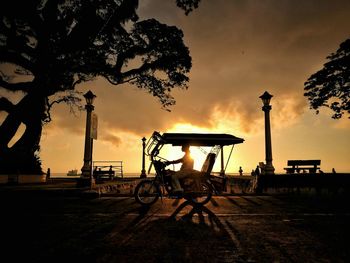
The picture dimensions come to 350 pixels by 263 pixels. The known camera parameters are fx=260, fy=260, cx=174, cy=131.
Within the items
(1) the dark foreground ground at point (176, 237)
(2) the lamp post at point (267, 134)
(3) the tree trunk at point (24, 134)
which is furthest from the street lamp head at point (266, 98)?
(3) the tree trunk at point (24, 134)

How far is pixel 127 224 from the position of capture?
4.75 m

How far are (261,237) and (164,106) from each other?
16820mm

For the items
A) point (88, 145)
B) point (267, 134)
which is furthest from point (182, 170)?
point (267, 134)

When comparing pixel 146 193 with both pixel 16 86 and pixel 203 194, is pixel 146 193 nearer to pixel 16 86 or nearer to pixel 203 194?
pixel 203 194

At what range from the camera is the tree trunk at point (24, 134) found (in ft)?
46.9

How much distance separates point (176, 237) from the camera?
3812 millimetres

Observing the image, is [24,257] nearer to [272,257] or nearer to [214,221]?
[272,257]

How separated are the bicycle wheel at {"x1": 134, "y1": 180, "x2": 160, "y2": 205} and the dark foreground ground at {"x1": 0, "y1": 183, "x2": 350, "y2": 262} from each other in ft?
5.08

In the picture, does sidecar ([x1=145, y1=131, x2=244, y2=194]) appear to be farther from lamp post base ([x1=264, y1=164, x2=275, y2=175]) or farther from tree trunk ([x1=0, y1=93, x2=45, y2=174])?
tree trunk ([x1=0, y1=93, x2=45, y2=174])

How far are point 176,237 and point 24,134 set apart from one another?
52.3 feet

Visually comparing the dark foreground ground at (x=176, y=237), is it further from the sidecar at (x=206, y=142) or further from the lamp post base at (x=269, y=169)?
the lamp post base at (x=269, y=169)

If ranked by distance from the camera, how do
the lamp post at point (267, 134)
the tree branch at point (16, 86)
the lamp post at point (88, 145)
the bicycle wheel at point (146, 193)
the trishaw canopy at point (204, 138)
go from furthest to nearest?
the tree branch at point (16, 86)
the lamp post at point (267, 134)
the lamp post at point (88, 145)
the trishaw canopy at point (204, 138)
the bicycle wheel at point (146, 193)

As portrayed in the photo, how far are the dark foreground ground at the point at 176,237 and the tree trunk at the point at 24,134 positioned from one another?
1016cm

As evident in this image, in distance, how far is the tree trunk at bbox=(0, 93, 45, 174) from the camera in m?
14.3
